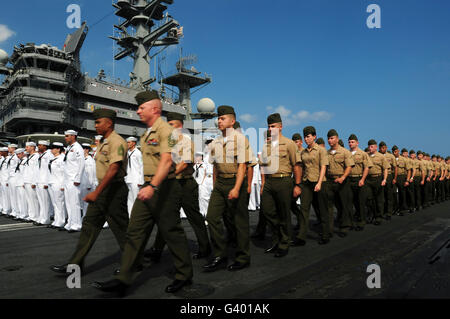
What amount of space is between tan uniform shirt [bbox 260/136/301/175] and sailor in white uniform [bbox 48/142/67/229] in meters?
5.53

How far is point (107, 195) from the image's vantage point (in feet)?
11.9

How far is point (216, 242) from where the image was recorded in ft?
13.0

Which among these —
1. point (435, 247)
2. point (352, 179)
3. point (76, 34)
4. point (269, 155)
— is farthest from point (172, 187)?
point (76, 34)

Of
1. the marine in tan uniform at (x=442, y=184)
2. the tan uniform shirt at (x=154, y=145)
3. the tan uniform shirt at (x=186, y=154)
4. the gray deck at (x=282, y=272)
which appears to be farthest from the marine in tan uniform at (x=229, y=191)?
the marine in tan uniform at (x=442, y=184)

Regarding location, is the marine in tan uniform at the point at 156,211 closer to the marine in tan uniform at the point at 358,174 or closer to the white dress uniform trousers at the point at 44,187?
the marine in tan uniform at the point at 358,174

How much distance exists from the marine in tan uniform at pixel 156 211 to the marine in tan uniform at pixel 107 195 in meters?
0.56

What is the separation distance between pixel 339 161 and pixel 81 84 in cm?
4032

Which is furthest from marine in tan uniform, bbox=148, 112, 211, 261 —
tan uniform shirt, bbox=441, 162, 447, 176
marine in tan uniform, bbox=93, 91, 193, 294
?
tan uniform shirt, bbox=441, 162, 447, 176

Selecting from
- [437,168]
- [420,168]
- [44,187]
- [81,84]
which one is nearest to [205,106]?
[81,84]

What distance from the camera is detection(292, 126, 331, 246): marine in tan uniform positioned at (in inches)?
211

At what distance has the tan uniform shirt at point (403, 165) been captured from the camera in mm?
10156
